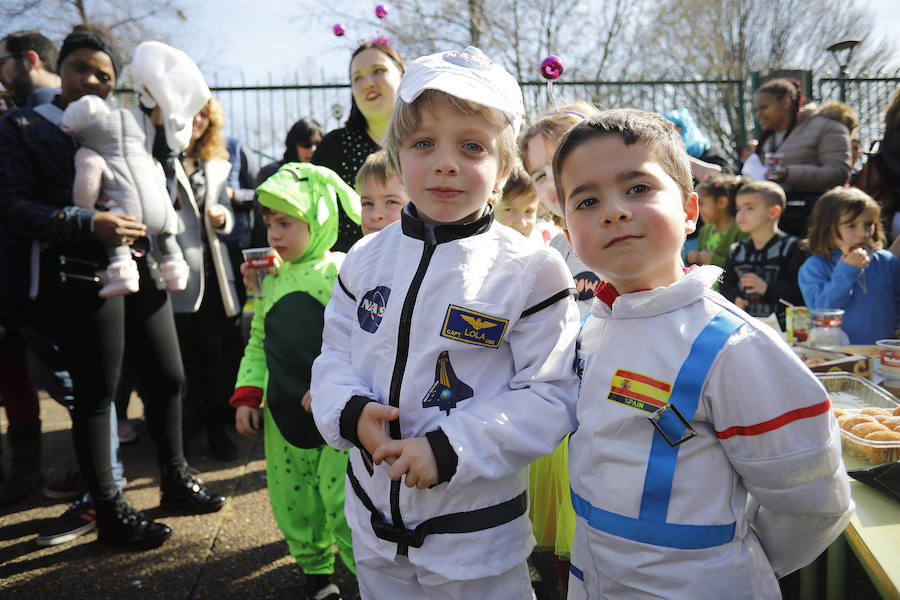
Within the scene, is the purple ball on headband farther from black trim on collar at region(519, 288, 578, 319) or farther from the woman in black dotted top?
black trim on collar at region(519, 288, 578, 319)

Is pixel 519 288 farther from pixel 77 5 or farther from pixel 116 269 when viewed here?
pixel 77 5

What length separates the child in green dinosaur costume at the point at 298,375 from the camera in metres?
2.15

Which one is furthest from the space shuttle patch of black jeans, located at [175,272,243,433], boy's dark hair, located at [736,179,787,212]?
boy's dark hair, located at [736,179,787,212]

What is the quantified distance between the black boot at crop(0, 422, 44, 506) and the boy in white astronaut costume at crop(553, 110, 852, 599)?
10.6 ft

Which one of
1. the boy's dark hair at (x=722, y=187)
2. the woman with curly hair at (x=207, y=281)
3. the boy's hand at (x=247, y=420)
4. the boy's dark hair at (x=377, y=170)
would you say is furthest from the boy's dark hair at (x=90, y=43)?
the boy's dark hair at (x=722, y=187)

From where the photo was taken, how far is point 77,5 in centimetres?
1126

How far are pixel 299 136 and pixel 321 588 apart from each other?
12.6 ft

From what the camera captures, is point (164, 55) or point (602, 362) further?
point (164, 55)

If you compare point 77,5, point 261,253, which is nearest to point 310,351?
point 261,253

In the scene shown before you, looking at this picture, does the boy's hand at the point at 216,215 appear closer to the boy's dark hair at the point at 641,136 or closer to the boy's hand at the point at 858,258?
the boy's dark hair at the point at 641,136

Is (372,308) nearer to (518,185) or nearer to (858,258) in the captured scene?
(518,185)

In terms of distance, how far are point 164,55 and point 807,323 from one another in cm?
314

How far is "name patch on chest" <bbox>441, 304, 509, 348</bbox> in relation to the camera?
133 centimetres

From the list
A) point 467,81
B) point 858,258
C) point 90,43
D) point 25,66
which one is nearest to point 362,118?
point 90,43
